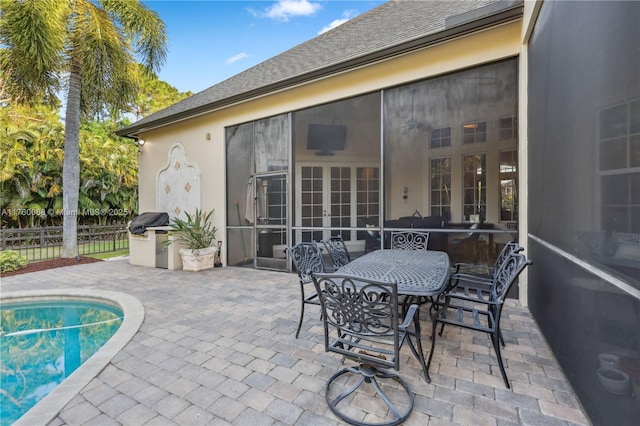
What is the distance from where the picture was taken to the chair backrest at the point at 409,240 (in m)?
4.79

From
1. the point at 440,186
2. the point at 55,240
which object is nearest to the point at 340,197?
the point at 440,186

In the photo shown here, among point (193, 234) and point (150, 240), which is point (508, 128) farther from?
point (150, 240)

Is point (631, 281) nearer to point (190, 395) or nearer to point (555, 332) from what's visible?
point (555, 332)

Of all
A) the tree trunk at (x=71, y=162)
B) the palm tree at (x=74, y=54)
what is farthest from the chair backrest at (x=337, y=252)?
the tree trunk at (x=71, y=162)

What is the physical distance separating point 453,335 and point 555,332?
35.2 inches

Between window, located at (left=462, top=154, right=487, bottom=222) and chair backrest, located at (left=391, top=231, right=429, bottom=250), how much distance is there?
0.84m

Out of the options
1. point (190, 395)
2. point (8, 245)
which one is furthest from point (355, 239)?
point (8, 245)

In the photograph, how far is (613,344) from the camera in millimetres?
1541

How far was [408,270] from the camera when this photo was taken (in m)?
2.89

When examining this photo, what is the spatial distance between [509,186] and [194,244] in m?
6.24

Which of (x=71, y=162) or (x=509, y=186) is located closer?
(x=509, y=186)

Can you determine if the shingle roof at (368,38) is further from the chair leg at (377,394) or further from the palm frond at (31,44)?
the chair leg at (377,394)

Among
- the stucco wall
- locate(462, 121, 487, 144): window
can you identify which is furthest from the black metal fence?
locate(462, 121, 487, 144): window

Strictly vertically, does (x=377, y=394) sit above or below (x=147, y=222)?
below
